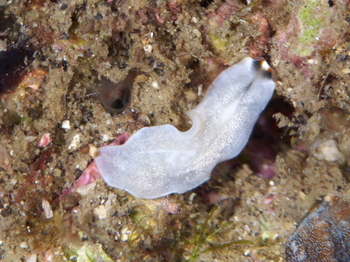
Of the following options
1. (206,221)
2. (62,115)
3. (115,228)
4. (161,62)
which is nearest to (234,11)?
(161,62)

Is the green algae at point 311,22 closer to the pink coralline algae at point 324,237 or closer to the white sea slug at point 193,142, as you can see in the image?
the white sea slug at point 193,142

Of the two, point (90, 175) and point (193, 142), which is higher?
point (193, 142)

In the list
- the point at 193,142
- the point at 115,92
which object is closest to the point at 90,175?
the point at 115,92

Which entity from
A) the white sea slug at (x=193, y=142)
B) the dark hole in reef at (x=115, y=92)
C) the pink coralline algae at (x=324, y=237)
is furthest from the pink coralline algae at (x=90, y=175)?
the pink coralline algae at (x=324, y=237)

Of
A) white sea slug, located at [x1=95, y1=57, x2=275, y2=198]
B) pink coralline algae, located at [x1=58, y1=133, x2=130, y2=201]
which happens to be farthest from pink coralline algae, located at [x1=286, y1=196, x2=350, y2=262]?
pink coralline algae, located at [x1=58, y1=133, x2=130, y2=201]

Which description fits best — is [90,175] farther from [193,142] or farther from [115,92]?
[193,142]

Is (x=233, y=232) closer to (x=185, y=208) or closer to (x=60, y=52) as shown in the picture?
(x=185, y=208)
